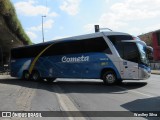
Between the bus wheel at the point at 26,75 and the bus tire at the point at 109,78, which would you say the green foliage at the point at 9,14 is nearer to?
the bus wheel at the point at 26,75

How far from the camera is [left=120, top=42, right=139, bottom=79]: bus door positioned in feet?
72.0

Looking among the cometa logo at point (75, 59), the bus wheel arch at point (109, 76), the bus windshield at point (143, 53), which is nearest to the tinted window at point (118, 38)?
the bus windshield at point (143, 53)

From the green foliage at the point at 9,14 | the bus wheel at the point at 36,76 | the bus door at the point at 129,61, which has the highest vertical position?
the green foliage at the point at 9,14

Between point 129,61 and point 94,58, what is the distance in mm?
2476

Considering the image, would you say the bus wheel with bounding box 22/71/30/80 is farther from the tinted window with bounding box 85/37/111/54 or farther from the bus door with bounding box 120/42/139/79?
the bus door with bounding box 120/42/139/79

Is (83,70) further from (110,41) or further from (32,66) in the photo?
(32,66)

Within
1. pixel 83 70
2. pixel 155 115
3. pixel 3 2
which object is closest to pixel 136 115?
pixel 155 115

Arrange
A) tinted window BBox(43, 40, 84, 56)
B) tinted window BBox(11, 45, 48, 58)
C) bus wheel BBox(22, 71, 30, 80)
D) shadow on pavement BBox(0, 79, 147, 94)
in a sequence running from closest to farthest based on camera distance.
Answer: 1. shadow on pavement BBox(0, 79, 147, 94)
2. tinted window BBox(43, 40, 84, 56)
3. tinted window BBox(11, 45, 48, 58)
4. bus wheel BBox(22, 71, 30, 80)

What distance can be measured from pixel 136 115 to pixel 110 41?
1178 centimetres

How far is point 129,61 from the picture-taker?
72.6 ft

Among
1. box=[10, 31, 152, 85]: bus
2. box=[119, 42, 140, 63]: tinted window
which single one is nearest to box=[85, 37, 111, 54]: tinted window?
box=[10, 31, 152, 85]: bus

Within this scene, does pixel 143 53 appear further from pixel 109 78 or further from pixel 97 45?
pixel 97 45

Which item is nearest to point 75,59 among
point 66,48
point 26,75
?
point 66,48

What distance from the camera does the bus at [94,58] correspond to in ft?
72.7
